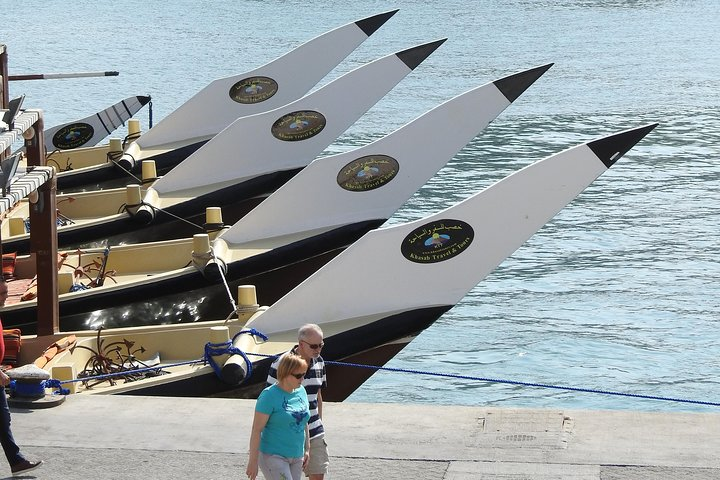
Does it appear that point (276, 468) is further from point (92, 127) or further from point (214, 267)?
point (92, 127)

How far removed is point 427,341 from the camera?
58.8 feet

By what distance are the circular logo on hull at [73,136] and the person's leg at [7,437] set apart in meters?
14.5

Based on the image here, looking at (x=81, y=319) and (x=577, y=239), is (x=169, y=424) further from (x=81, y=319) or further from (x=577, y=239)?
→ (x=577, y=239)

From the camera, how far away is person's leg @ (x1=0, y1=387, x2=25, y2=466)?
7.83 metres

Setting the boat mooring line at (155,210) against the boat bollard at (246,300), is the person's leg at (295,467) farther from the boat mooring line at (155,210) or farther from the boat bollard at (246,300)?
the boat mooring line at (155,210)

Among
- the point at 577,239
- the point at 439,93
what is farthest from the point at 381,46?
the point at 577,239

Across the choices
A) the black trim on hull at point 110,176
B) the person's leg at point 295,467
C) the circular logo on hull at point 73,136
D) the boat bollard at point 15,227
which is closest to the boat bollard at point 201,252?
the boat bollard at point 15,227

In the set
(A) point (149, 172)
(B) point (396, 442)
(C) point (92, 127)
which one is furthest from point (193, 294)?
(C) point (92, 127)

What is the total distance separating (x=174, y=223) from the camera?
50.9 feet

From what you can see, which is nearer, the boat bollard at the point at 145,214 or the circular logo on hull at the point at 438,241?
the circular logo on hull at the point at 438,241

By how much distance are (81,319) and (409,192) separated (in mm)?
3906

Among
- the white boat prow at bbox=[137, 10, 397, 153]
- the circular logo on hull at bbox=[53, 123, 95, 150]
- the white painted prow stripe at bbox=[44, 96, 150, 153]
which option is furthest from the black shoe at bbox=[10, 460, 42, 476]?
the circular logo on hull at bbox=[53, 123, 95, 150]

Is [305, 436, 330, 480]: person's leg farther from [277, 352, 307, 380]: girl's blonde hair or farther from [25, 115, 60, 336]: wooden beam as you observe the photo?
[25, 115, 60, 336]: wooden beam

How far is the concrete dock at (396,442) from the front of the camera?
313 inches
